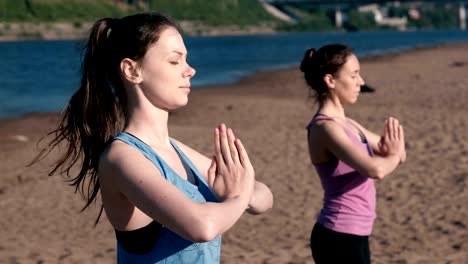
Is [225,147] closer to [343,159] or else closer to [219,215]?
[219,215]

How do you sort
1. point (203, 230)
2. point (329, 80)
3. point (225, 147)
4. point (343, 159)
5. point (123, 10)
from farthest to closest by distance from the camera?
point (123, 10), point (329, 80), point (343, 159), point (225, 147), point (203, 230)

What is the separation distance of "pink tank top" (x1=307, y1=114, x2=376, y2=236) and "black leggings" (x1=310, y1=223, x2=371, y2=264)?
3 cm

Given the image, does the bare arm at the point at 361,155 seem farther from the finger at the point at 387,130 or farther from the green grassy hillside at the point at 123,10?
the green grassy hillside at the point at 123,10

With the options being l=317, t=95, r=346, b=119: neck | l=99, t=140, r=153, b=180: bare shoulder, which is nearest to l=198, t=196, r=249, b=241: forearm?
l=99, t=140, r=153, b=180: bare shoulder

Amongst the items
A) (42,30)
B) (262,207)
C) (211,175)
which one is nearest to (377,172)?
(262,207)

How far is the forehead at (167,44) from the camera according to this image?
2457 millimetres

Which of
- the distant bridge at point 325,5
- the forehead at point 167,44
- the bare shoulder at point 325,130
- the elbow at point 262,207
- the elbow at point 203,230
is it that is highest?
the forehead at point 167,44

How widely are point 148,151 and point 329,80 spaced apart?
186 cm

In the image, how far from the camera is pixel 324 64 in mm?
4129

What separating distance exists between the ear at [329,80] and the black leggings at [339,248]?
26.3 inches

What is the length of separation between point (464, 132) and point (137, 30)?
41.1 ft

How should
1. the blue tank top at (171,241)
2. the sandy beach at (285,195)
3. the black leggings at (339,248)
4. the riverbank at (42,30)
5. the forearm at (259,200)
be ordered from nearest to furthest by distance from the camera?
the blue tank top at (171,241), the forearm at (259,200), the black leggings at (339,248), the sandy beach at (285,195), the riverbank at (42,30)

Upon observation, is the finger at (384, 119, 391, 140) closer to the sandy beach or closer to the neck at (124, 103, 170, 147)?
the neck at (124, 103, 170, 147)

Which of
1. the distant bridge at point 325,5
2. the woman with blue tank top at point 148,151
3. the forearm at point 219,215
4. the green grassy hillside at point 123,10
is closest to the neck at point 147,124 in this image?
the woman with blue tank top at point 148,151
